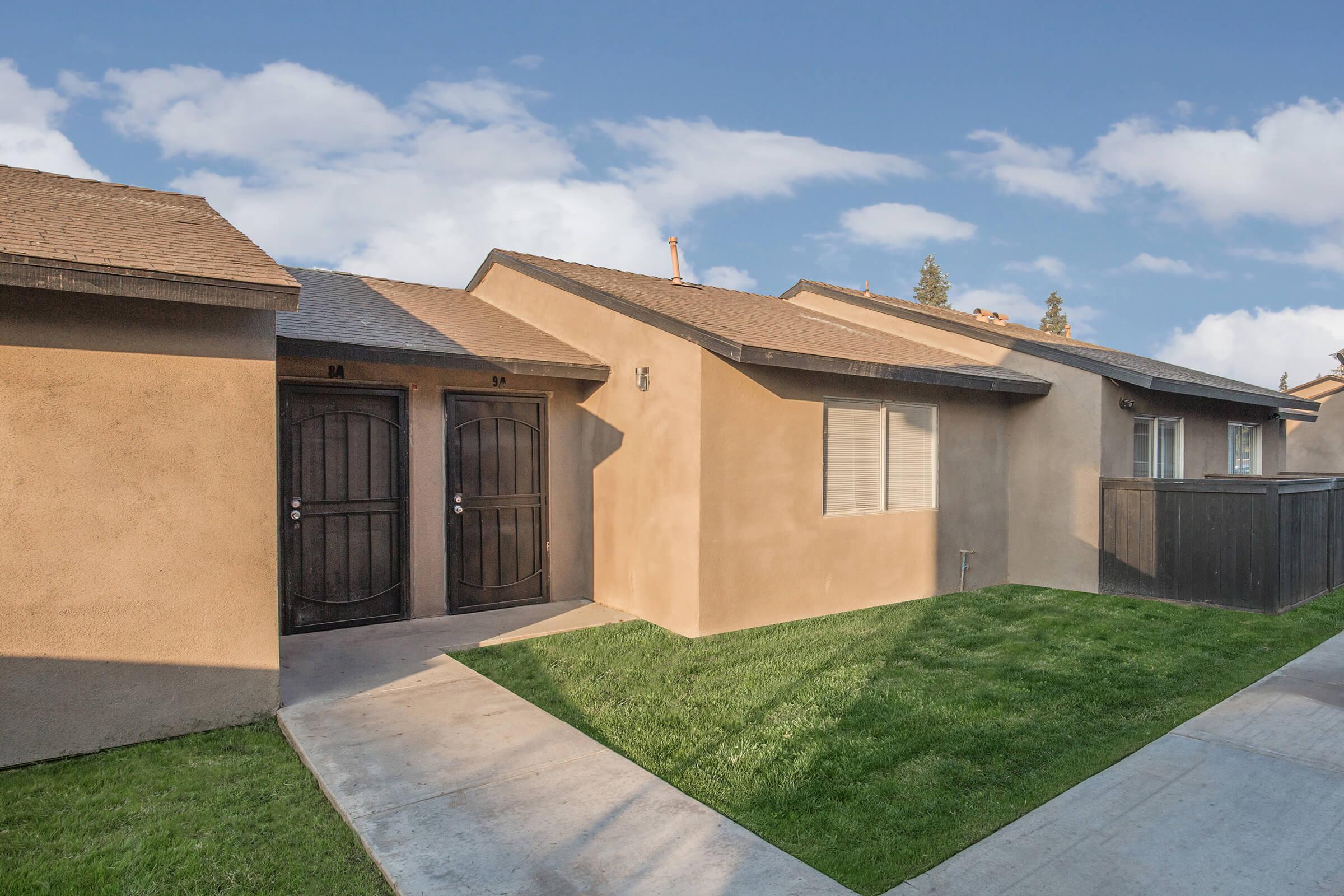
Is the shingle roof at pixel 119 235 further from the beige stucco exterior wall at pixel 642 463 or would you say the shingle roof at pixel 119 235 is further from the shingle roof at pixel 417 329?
the beige stucco exterior wall at pixel 642 463

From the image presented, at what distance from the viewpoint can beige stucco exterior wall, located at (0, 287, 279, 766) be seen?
13.1 ft

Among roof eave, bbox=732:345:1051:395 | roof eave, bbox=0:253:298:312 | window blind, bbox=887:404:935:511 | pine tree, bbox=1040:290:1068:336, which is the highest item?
pine tree, bbox=1040:290:1068:336

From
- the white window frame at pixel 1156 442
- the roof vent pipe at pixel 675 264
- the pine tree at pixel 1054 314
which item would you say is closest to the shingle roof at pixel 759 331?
the roof vent pipe at pixel 675 264

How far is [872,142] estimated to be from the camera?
16812 mm

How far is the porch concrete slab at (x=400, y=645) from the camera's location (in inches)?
211

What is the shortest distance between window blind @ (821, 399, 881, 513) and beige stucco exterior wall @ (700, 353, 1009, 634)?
13cm

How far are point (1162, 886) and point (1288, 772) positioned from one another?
1.74 metres

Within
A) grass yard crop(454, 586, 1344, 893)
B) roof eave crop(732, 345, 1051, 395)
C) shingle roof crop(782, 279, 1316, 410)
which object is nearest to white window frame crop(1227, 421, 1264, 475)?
shingle roof crop(782, 279, 1316, 410)

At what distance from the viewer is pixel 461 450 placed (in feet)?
25.0

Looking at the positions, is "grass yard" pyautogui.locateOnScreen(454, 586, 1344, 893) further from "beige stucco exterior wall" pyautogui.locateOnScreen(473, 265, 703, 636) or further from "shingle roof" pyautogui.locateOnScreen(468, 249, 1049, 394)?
"shingle roof" pyautogui.locateOnScreen(468, 249, 1049, 394)

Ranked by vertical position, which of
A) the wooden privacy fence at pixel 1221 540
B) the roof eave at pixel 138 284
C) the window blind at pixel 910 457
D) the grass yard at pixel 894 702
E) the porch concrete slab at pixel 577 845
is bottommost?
the grass yard at pixel 894 702

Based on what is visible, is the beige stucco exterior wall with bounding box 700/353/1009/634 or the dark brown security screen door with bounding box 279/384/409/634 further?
the beige stucco exterior wall with bounding box 700/353/1009/634

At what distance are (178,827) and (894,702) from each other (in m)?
4.07

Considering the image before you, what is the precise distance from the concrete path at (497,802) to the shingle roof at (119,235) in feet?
8.74
